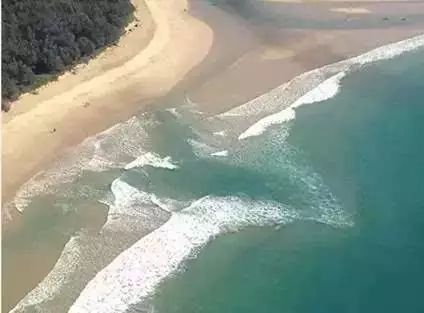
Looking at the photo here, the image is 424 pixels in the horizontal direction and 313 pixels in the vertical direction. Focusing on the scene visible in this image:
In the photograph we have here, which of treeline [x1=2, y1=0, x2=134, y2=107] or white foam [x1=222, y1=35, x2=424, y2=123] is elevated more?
treeline [x1=2, y1=0, x2=134, y2=107]

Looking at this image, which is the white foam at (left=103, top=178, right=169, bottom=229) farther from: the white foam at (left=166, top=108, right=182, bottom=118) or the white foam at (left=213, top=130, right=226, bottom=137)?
the white foam at (left=166, top=108, right=182, bottom=118)

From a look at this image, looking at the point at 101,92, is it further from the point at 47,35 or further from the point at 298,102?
the point at 298,102

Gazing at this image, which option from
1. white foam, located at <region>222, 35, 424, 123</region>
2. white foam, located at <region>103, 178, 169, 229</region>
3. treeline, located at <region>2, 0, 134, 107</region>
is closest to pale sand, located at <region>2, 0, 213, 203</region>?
treeline, located at <region>2, 0, 134, 107</region>

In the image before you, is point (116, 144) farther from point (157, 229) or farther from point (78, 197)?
point (157, 229)

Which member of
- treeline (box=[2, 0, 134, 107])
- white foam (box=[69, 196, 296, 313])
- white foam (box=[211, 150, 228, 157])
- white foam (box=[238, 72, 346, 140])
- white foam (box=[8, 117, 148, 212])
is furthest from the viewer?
treeline (box=[2, 0, 134, 107])

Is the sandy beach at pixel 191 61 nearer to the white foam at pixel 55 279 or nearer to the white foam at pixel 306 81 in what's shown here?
the white foam at pixel 306 81

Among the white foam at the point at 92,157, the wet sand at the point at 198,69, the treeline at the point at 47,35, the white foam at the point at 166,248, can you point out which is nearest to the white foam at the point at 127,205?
the wet sand at the point at 198,69
